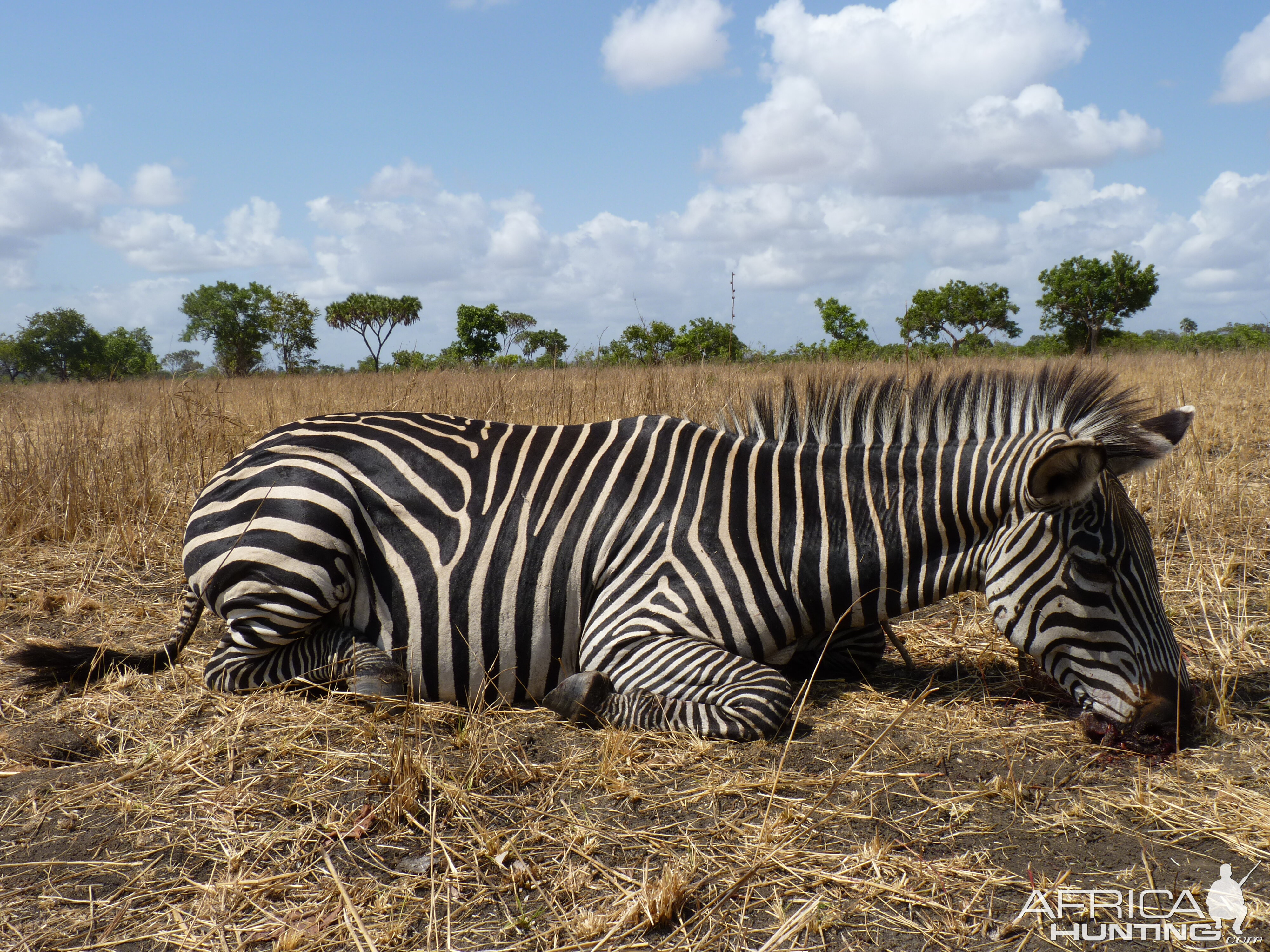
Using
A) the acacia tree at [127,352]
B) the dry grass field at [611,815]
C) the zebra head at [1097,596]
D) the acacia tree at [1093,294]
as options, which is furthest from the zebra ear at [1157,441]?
the acacia tree at [127,352]

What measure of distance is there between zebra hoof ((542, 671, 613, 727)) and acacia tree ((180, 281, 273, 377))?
50125 millimetres

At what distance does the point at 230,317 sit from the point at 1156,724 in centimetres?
5378

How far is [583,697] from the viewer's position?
311cm

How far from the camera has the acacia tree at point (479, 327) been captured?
4950cm

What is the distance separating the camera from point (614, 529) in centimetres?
343

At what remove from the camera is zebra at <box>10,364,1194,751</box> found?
2982mm

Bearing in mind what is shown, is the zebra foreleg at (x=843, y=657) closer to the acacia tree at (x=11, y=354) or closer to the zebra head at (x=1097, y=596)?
the zebra head at (x=1097, y=596)

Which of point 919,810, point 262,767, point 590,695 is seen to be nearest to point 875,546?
point 919,810

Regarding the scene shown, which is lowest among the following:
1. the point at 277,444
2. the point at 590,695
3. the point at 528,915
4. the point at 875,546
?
the point at 528,915

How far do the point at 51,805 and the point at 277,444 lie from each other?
1649 millimetres

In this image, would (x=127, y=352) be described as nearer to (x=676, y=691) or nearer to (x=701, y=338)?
(x=701, y=338)

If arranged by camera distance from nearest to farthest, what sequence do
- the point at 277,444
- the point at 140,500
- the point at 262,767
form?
Answer: the point at 262,767, the point at 277,444, the point at 140,500

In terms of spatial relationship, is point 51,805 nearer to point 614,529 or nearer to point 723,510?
point 614,529

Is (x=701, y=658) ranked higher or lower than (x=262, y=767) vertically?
higher
